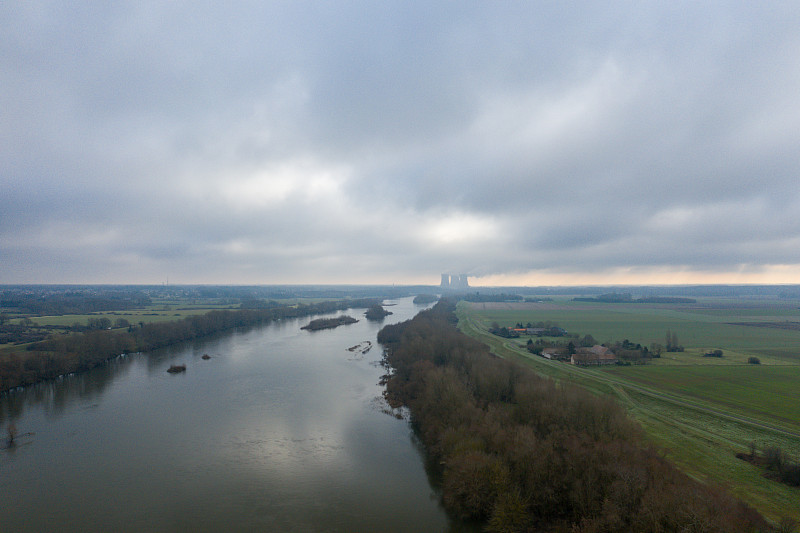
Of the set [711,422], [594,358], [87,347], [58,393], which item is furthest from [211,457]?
[594,358]

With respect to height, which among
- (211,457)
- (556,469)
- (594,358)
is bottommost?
(211,457)

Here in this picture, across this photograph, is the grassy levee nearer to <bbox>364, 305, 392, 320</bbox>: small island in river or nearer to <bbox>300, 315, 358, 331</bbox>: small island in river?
<bbox>300, 315, 358, 331</bbox>: small island in river

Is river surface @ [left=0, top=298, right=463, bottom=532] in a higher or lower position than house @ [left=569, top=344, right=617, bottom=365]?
lower

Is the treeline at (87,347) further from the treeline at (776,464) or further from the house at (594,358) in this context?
the house at (594,358)

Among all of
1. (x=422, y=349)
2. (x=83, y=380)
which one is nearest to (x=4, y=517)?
(x=83, y=380)

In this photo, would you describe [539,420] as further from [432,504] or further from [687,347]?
[687,347]

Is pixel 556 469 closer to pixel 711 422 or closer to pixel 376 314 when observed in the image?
pixel 711 422

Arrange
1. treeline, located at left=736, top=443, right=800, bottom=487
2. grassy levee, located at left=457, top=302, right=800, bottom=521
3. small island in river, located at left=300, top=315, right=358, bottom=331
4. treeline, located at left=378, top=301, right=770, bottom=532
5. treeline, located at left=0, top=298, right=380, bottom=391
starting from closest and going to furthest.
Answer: treeline, located at left=378, top=301, right=770, bottom=532 → grassy levee, located at left=457, top=302, right=800, bottom=521 → treeline, located at left=736, top=443, right=800, bottom=487 → treeline, located at left=0, top=298, right=380, bottom=391 → small island in river, located at left=300, top=315, right=358, bottom=331

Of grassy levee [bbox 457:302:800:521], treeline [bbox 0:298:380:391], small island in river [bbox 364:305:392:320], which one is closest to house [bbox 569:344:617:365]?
grassy levee [bbox 457:302:800:521]
